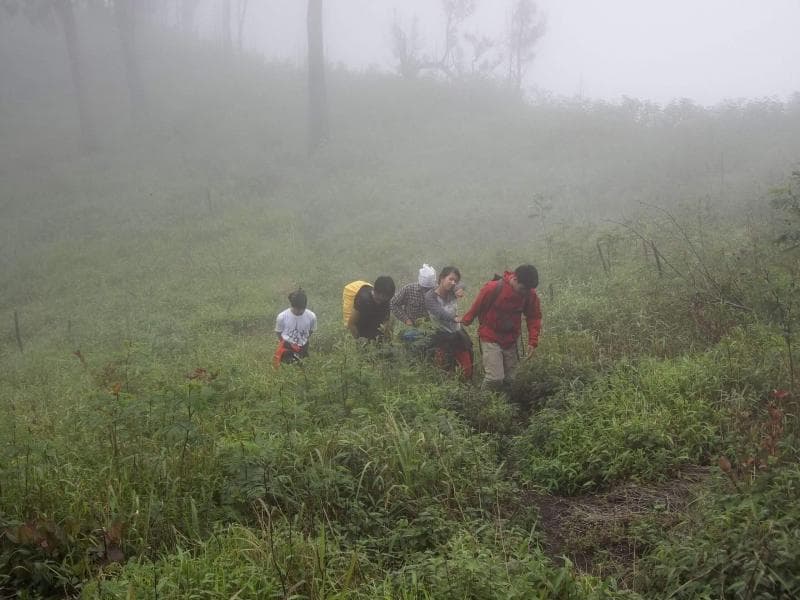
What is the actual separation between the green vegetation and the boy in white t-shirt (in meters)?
0.35

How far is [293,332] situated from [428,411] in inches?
109

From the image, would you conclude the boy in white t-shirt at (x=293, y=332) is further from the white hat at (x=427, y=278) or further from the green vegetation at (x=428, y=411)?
the white hat at (x=427, y=278)

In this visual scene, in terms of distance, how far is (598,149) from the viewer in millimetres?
18219

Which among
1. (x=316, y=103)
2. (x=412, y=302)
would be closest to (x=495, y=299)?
(x=412, y=302)

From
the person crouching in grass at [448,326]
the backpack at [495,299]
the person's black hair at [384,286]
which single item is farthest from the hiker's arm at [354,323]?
the backpack at [495,299]

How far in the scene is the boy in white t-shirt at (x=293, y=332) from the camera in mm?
7469

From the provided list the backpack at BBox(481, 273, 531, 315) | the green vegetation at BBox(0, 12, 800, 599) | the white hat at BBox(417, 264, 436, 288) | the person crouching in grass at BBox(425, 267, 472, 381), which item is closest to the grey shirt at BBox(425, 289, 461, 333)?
the person crouching in grass at BBox(425, 267, 472, 381)

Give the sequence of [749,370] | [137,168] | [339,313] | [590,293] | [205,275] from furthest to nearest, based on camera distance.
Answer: [137,168] → [205,275] → [339,313] → [590,293] → [749,370]

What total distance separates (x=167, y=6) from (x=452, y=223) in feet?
154

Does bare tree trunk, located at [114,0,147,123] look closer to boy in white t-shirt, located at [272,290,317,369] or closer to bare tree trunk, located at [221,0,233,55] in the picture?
bare tree trunk, located at [221,0,233,55]

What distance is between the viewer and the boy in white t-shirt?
24.5 feet

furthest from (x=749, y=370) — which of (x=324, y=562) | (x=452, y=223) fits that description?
(x=452, y=223)

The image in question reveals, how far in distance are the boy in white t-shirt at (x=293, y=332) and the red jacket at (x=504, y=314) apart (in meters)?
2.02

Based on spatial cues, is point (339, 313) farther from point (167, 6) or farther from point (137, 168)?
point (167, 6)
